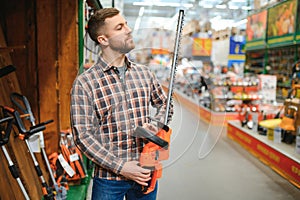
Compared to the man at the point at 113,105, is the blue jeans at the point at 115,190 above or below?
below

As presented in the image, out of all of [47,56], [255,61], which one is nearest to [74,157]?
[47,56]

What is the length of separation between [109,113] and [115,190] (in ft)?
1.39

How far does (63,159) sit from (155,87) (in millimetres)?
1729

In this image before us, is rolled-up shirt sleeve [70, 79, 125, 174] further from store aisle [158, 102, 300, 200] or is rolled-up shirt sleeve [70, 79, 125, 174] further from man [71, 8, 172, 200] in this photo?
store aisle [158, 102, 300, 200]

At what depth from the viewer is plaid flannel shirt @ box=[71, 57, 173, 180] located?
147 cm

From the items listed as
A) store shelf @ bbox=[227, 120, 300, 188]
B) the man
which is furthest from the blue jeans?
store shelf @ bbox=[227, 120, 300, 188]

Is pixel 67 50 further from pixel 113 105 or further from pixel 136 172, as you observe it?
pixel 136 172

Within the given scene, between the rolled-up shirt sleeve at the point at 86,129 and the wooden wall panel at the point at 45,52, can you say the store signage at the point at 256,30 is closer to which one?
the wooden wall panel at the point at 45,52

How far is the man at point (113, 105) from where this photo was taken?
1.47 m

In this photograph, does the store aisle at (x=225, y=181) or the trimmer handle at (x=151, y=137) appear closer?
the trimmer handle at (x=151, y=137)

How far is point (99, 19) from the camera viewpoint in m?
1.49

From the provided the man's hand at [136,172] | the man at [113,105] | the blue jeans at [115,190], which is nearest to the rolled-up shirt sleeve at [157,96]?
the man at [113,105]

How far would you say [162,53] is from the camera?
1478mm

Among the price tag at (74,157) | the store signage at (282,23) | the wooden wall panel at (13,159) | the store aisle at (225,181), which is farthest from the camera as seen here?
the store signage at (282,23)
